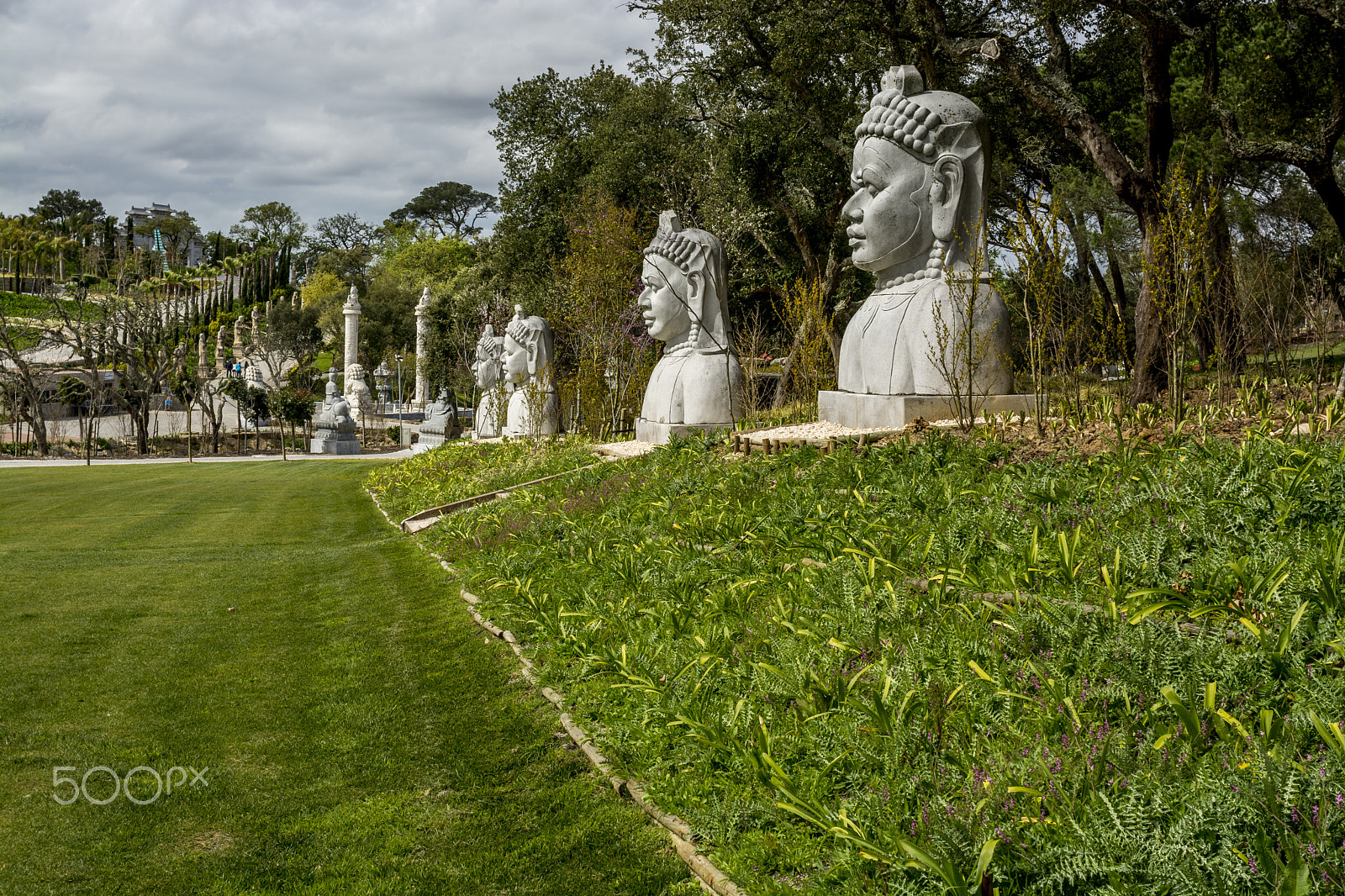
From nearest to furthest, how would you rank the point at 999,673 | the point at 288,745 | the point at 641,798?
the point at 999,673, the point at 641,798, the point at 288,745

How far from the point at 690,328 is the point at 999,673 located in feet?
28.0

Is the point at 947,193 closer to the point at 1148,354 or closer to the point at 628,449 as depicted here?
the point at 1148,354

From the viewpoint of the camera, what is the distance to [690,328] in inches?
448

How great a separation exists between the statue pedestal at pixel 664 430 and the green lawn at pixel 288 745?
3468 millimetres

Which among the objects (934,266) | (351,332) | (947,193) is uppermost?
(351,332)

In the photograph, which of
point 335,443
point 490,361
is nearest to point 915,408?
point 490,361

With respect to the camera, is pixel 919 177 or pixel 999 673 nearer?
pixel 999 673

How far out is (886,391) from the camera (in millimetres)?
8070

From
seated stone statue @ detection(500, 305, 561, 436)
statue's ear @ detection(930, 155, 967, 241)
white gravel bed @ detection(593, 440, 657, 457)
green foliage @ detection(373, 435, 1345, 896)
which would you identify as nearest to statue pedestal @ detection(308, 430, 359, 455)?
seated stone statue @ detection(500, 305, 561, 436)

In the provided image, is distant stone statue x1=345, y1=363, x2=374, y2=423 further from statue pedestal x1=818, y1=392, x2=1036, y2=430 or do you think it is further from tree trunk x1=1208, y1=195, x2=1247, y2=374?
statue pedestal x1=818, y1=392, x2=1036, y2=430

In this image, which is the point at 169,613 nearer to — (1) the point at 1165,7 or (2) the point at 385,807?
(2) the point at 385,807

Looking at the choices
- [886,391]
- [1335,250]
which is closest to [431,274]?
[1335,250]

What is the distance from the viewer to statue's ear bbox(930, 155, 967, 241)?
7945mm

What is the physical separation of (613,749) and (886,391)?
5.12 meters
